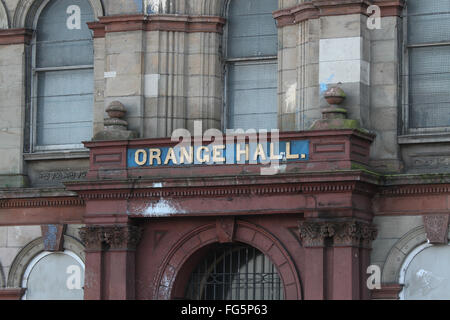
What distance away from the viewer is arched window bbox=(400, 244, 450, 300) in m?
28.0

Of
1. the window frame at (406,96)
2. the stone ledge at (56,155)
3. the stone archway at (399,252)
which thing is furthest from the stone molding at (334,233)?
the stone ledge at (56,155)

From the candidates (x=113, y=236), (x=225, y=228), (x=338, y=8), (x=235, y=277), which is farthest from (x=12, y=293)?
(x=338, y=8)

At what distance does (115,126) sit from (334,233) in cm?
569

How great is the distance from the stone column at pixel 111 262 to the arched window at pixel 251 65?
12.0 ft

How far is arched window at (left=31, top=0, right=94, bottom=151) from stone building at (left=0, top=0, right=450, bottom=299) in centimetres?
5

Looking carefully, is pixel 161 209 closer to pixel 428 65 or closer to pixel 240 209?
pixel 240 209

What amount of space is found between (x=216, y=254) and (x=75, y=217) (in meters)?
3.57

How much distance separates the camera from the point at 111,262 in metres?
29.4

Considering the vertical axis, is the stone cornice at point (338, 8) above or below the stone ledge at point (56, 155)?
above

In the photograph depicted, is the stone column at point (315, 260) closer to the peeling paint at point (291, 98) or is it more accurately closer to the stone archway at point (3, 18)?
the peeling paint at point (291, 98)

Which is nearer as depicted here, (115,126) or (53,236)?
(115,126)

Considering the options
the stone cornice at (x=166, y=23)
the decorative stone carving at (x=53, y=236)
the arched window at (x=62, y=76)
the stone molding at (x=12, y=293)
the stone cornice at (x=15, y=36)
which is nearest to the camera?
the stone cornice at (x=166, y=23)

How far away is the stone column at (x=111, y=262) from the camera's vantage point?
29.2m

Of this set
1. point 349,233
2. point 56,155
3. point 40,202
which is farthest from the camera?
point 56,155
